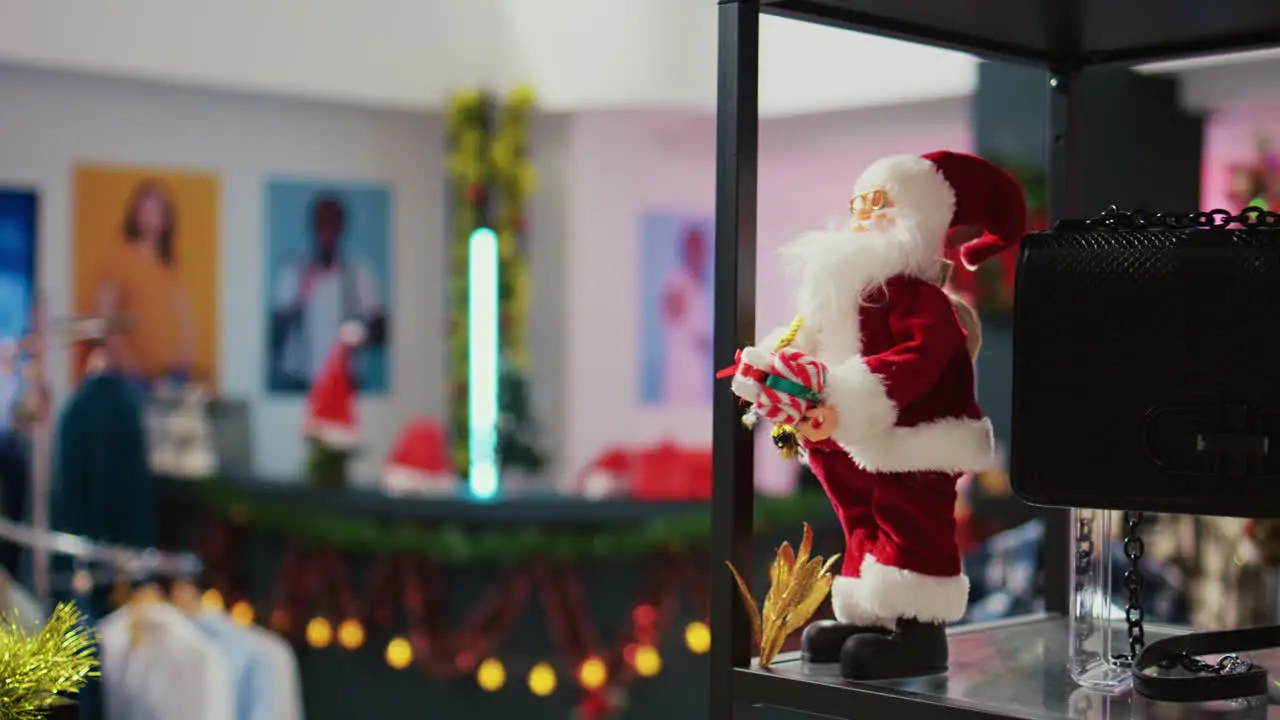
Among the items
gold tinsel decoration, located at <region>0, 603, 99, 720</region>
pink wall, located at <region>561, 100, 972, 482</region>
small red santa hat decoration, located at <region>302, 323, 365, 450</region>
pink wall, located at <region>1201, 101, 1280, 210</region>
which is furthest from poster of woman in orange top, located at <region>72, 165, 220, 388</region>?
gold tinsel decoration, located at <region>0, 603, 99, 720</region>

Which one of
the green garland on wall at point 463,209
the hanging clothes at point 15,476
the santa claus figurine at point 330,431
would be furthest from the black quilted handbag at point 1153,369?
the green garland on wall at point 463,209

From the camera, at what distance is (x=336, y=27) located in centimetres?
684

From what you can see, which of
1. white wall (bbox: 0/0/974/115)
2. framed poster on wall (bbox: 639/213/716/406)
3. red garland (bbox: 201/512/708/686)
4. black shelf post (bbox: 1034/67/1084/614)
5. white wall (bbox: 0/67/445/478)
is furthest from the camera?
framed poster on wall (bbox: 639/213/716/406)

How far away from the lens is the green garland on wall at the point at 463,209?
737cm

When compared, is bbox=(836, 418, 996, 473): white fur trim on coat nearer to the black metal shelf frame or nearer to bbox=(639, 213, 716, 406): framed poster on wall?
the black metal shelf frame

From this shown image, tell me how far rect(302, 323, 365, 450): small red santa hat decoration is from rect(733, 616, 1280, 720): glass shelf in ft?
15.2

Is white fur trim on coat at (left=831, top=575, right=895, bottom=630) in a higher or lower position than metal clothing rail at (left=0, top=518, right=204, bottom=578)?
higher

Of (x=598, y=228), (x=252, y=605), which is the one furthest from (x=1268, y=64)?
(x=252, y=605)

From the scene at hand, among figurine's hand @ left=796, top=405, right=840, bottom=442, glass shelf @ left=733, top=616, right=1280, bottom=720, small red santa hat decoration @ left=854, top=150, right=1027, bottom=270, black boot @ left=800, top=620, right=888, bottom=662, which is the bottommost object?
glass shelf @ left=733, top=616, right=1280, bottom=720

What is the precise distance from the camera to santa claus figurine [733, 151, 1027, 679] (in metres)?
1.50

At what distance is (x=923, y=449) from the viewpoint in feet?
4.99

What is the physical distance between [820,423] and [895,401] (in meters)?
0.08

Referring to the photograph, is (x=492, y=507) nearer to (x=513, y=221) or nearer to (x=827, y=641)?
(x=827, y=641)

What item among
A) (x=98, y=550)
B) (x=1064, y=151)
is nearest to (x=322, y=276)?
(x=98, y=550)
